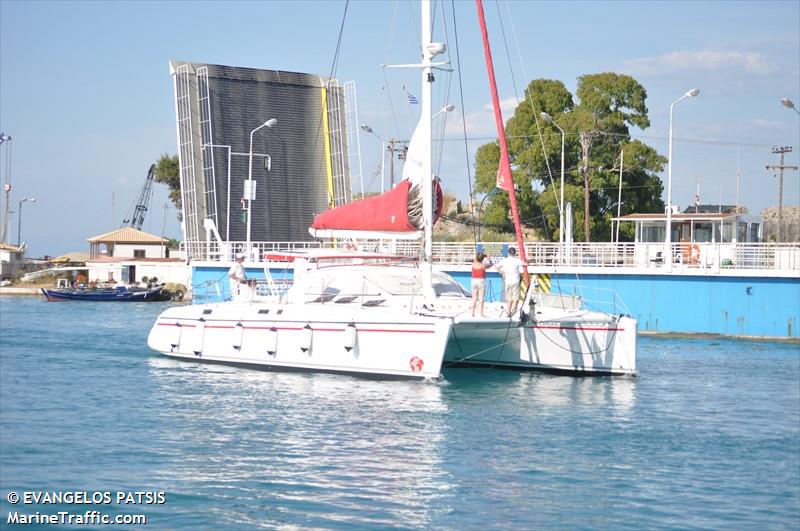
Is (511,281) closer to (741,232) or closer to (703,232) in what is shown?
(703,232)

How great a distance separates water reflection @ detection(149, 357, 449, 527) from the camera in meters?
10.7

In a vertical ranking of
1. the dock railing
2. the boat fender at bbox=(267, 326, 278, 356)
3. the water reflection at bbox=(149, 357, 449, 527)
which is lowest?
the water reflection at bbox=(149, 357, 449, 527)

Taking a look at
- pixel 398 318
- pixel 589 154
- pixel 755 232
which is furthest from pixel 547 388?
pixel 589 154

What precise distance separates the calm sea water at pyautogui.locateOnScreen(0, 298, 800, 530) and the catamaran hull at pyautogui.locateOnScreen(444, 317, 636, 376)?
488mm

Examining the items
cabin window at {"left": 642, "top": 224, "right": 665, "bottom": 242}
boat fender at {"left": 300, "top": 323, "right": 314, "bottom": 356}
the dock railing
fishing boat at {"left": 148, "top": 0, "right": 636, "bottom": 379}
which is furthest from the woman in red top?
cabin window at {"left": 642, "top": 224, "right": 665, "bottom": 242}

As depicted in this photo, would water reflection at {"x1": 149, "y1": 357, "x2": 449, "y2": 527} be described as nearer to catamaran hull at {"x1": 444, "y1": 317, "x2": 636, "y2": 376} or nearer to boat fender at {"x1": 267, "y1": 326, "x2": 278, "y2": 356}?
boat fender at {"x1": 267, "y1": 326, "x2": 278, "y2": 356}

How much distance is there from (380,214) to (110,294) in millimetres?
34426

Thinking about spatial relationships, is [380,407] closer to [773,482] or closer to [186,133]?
[773,482]

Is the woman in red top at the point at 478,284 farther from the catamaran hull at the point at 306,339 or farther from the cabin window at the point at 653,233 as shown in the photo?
the cabin window at the point at 653,233

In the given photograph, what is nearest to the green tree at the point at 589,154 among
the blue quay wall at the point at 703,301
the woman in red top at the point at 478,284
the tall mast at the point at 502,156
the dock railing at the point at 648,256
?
the dock railing at the point at 648,256

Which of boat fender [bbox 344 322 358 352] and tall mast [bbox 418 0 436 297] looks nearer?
boat fender [bbox 344 322 358 352]

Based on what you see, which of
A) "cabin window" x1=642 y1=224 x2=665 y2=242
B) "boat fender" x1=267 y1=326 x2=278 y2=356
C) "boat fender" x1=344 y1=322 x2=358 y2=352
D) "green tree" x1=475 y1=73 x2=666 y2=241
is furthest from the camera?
"green tree" x1=475 y1=73 x2=666 y2=241

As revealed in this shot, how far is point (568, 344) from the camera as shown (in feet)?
67.2

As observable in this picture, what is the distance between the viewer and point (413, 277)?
21.7 metres
